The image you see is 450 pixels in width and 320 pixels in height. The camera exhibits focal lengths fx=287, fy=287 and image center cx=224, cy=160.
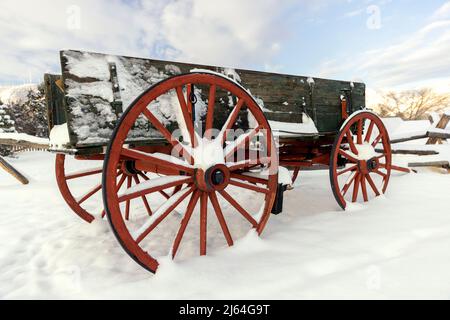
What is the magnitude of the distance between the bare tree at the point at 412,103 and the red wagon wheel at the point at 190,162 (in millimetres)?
22070

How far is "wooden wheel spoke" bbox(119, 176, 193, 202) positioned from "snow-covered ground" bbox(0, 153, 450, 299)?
0.47 metres

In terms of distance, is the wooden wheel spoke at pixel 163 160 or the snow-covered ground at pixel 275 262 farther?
the wooden wheel spoke at pixel 163 160

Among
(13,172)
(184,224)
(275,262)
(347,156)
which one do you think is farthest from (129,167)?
(13,172)

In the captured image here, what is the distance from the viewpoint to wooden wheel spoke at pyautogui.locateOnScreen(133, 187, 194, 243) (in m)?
1.75

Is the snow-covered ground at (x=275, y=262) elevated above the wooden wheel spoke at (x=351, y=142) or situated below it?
below

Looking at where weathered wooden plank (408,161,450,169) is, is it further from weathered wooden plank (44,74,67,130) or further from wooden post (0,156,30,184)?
wooden post (0,156,30,184)

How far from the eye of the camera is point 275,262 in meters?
1.91

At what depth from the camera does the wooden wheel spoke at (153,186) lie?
1788 millimetres

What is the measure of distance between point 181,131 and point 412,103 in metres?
24.9

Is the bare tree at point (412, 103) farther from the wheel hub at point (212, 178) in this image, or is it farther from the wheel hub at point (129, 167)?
the wheel hub at point (212, 178)

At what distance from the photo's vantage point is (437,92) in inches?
843

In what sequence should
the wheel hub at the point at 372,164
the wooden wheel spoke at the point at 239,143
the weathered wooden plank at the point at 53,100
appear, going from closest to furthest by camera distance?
1. the wooden wheel spoke at the point at 239,143
2. the weathered wooden plank at the point at 53,100
3. the wheel hub at the point at 372,164

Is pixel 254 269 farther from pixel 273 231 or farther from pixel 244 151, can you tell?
pixel 244 151

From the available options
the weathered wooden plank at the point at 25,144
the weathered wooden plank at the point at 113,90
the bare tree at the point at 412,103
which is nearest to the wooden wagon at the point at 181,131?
the weathered wooden plank at the point at 113,90
